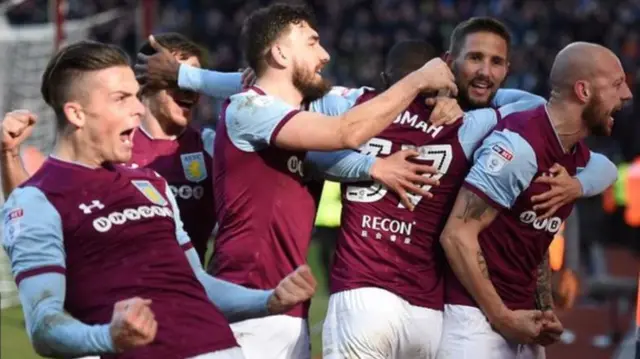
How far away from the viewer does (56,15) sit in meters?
11.0

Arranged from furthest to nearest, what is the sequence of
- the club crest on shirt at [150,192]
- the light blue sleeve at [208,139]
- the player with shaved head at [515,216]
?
1. the light blue sleeve at [208,139]
2. the player with shaved head at [515,216]
3. the club crest on shirt at [150,192]

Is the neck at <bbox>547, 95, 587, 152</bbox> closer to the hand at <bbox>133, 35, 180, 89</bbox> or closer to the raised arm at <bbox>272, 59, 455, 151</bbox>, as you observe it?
the raised arm at <bbox>272, 59, 455, 151</bbox>

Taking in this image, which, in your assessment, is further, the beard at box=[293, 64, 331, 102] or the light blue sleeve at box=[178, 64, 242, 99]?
the light blue sleeve at box=[178, 64, 242, 99]

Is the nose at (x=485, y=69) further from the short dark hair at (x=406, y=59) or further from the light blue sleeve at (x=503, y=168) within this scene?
the short dark hair at (x=406, y=59)

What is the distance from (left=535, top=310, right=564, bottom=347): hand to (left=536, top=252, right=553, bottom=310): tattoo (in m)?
0.19

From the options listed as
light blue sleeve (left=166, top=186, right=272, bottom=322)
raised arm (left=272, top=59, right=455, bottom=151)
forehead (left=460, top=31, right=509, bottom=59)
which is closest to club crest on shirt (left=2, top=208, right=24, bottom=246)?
light blue sleeve (left=166, top=186, right=272, bottom=322)

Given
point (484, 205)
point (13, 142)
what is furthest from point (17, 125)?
point (484, 205)

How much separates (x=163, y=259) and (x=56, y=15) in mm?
7397

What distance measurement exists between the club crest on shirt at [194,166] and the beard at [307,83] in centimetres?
99

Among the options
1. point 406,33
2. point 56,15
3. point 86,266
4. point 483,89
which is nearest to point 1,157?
point 86,266

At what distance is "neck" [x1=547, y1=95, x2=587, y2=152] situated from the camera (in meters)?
5.28

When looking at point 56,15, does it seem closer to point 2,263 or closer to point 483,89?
point 2,263

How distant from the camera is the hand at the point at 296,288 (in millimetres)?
4004

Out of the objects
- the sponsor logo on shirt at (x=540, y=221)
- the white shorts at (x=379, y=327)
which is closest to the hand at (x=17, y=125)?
the white shorts at (x=379, y=327)
